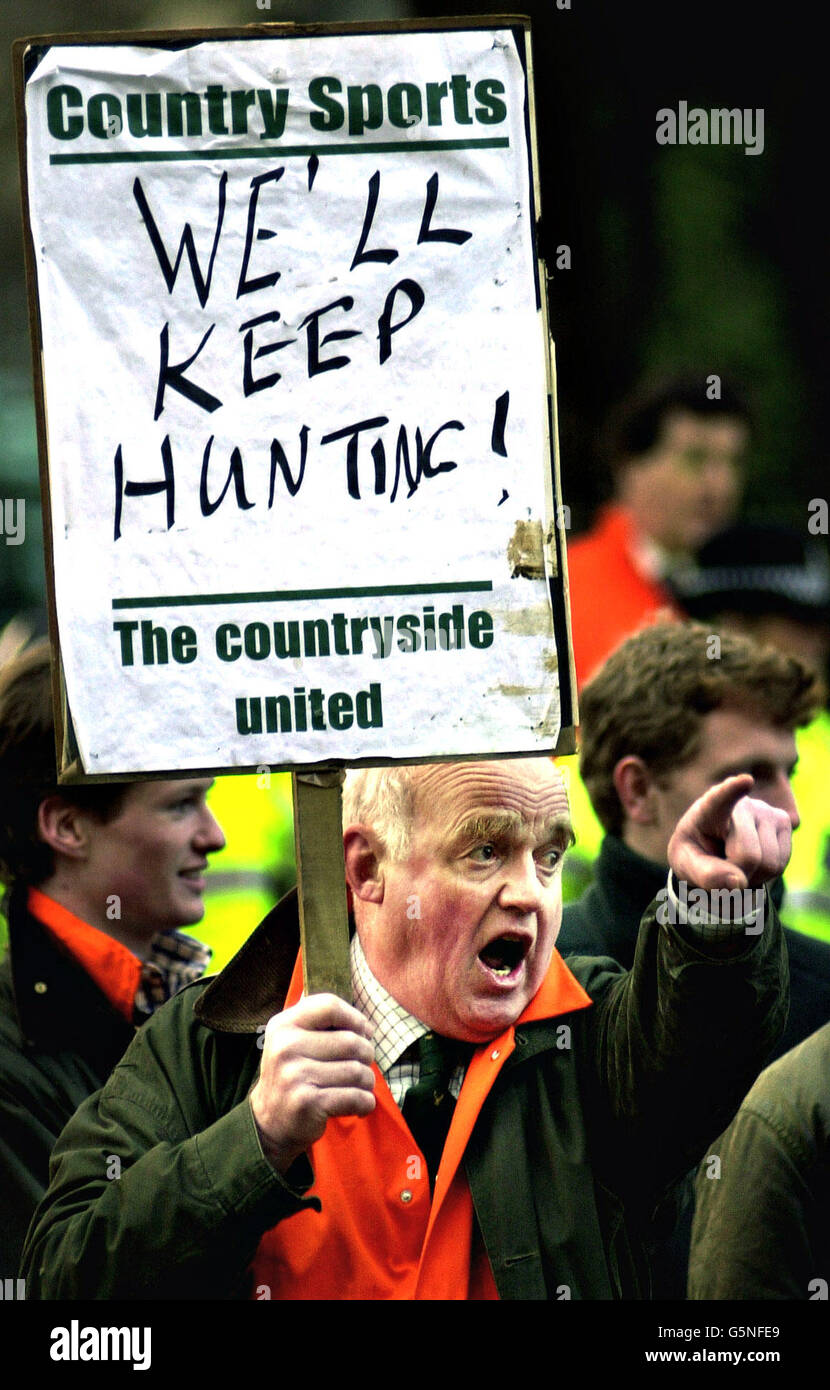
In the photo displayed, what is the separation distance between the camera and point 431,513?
2.71 m

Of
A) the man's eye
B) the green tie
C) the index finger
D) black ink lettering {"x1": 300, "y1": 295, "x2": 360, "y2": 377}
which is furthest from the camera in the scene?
the man's eye

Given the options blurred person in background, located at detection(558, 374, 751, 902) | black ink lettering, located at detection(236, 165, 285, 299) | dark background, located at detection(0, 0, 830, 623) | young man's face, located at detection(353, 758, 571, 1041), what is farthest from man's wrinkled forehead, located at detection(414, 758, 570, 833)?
dark background, located at detection(0, 0, 830, 623)

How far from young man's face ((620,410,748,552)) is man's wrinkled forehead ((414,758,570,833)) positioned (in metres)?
2.15

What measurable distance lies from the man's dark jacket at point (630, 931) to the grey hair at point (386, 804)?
31 cm

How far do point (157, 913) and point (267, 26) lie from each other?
4.55ft

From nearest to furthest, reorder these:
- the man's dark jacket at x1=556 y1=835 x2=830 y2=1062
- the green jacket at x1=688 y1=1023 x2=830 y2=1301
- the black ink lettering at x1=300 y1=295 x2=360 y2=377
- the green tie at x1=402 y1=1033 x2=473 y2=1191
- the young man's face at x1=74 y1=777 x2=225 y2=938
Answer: the black ink lettering at x1=300 y1=295 x2=360 y2=377 < the green tie at x1=402 y1=1033 x2=473 y2=1191 < the green jacket at x1=688 y1=1023 x2=830 y2=1301 < the man's dark jacket at x1=556 y1=835 x2=830 y2=1062 < the young man's face at x1=74 y1=777 x2=225 y2=938

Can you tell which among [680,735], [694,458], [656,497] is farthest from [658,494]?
[680,735]

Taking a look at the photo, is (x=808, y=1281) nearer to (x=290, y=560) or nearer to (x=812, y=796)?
(x=812, y=796)

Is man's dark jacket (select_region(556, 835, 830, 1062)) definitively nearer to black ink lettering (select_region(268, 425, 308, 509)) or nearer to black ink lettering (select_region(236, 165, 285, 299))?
black ink lettering (select_region(268, 425, 308, 509))

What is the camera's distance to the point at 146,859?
3.20 meters

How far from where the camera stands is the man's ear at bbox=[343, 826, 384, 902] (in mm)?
2916

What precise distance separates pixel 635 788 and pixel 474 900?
0.69 metres

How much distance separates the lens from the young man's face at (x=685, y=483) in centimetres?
505
